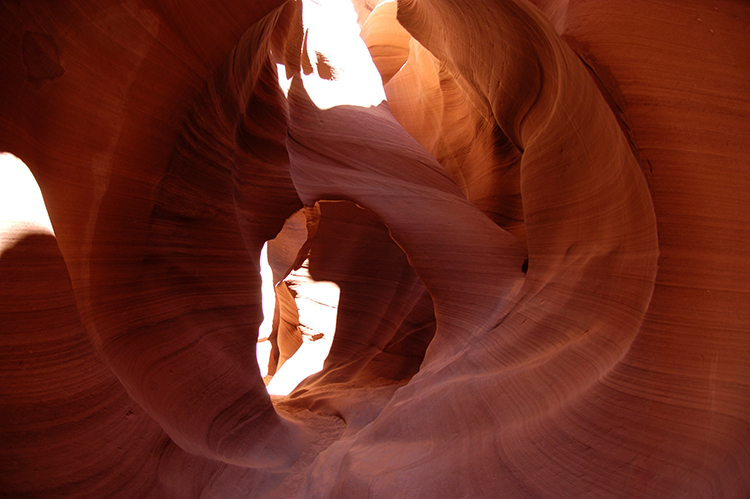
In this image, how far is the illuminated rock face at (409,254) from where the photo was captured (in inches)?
61.0

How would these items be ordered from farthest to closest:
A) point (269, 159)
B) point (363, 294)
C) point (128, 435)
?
1. point (363, 294)
2. point (269, 159)
3. point (128, 435)

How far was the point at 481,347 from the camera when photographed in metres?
2.88

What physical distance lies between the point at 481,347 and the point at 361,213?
2.74 meters

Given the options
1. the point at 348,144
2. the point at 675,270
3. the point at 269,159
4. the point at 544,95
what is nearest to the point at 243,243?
the point at 269,159

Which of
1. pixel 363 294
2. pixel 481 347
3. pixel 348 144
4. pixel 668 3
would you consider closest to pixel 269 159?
pixel 348 144

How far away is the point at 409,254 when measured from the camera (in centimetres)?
353

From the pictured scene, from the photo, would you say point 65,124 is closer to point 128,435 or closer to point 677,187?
point 128,435

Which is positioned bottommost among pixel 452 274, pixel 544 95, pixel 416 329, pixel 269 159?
pixel 416 329

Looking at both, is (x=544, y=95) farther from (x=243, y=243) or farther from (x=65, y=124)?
(x=65, y=124)

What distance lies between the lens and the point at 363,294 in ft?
17.0

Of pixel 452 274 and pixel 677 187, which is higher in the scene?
pixel 677 187

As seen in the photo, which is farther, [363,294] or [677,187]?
[363,294]

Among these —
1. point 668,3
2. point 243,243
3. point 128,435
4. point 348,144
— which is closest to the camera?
point 668,3

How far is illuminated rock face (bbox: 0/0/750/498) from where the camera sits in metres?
1.55
